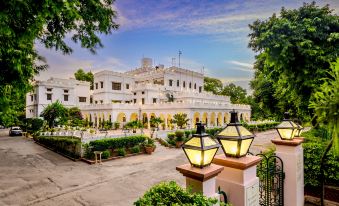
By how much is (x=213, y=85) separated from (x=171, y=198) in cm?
5953

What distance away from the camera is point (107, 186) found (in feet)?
31.8

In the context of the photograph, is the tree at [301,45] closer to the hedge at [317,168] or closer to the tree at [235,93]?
the hedge at [317,168]

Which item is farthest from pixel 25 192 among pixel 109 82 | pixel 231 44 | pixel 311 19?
pixel 109 82

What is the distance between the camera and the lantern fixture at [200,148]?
2.50m

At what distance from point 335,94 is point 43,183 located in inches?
463

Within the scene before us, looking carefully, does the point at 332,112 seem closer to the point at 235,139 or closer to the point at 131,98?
the point at 235,139

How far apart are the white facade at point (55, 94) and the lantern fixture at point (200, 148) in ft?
135

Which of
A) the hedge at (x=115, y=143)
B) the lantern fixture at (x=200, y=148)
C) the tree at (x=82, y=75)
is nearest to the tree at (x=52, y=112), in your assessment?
the hedge at (x=115, y=143)

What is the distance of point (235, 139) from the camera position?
9.91ft

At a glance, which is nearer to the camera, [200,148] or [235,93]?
[200,148]

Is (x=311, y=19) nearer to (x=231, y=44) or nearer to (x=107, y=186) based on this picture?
(x=231, y=44)

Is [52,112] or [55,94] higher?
[55,94]

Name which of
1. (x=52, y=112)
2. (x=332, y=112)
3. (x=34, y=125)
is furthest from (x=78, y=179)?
(x=34, y=125)

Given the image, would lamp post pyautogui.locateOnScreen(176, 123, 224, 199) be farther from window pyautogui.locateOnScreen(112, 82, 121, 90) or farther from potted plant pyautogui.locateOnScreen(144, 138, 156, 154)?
window pyautogui.locateOnScreen(112, 82, 121, 90)
